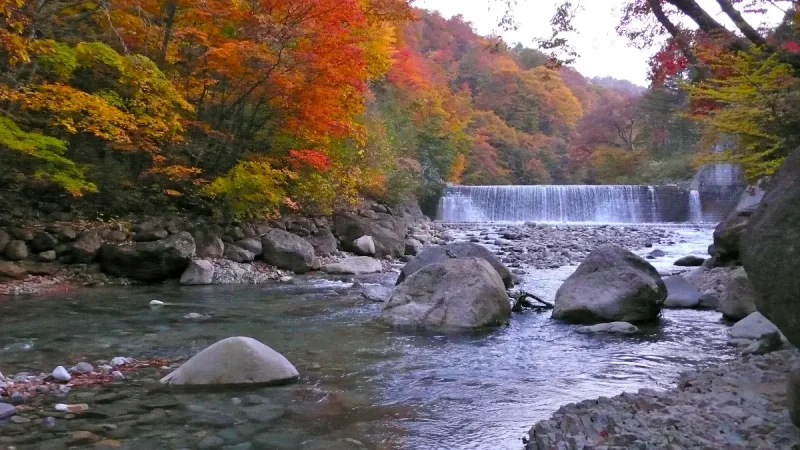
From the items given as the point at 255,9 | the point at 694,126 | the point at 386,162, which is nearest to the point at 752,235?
the point at 255,9

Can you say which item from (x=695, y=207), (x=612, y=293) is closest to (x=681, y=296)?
(x=612, y=293)

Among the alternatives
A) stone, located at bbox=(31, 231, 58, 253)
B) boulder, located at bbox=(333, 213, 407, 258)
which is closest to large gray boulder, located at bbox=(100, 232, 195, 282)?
stone, located at bbox=(31, 231, 58, 253)

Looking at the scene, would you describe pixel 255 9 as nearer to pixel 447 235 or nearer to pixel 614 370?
pixel 614 370

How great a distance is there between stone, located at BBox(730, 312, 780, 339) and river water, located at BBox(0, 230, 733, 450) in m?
Result: 0.17

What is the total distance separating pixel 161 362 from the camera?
5.38 metres

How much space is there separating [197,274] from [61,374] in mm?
6134

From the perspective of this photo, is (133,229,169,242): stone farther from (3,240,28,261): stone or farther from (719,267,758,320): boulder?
(719,267,758,320): boulder

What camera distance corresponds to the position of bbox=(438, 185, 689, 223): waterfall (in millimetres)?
27141

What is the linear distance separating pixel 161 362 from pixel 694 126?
34223mm

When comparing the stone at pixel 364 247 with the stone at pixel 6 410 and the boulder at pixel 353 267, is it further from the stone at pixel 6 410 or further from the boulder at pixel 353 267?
the stone at pixel 6 410

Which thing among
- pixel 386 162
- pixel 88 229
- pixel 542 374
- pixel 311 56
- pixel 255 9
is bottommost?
pixel 542 374

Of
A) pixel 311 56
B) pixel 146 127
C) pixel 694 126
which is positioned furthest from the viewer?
pixel 694 126

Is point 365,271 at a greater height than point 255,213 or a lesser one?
lesser

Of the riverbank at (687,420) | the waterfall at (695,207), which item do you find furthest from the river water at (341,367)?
the waterfall at (695,207)
